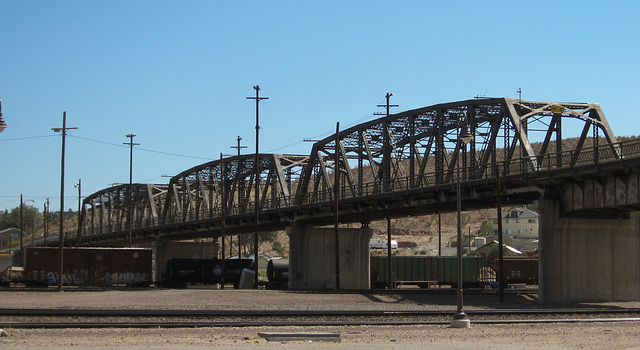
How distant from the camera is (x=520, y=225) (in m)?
143

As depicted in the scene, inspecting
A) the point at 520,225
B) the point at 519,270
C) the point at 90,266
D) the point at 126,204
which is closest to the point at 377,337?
the point at 90,266

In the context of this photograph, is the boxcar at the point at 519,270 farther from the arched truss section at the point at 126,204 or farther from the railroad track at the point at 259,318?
the arched truss section at the point at 126,204

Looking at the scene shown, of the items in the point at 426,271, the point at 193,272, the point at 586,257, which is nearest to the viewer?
the point at 586,257

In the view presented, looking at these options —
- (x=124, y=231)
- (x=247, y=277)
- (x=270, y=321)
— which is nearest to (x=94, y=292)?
(x=247, y=277)

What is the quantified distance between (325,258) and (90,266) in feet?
65.5

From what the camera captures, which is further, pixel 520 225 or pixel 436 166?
pixel 520 225

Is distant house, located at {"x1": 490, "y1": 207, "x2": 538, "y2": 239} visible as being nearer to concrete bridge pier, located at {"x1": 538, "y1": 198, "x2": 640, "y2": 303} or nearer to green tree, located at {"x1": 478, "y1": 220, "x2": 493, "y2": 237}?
green tree, located at {"x1": 478, "y1": 220, "x2": 493, "y2": 237}

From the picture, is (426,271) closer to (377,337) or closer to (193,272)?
(193,272)

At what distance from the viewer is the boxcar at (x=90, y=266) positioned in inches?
2628

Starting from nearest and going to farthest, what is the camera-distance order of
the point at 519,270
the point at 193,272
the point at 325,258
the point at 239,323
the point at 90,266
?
the point at 239,323 → the point at 90,266 → the point at 325,258 → the point at 193,272 → the point at 519,270

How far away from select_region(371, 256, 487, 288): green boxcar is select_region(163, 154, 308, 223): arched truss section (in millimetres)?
10228

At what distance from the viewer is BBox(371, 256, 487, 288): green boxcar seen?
71875mm

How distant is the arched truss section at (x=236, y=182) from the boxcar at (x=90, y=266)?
9428mm

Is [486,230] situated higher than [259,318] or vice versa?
[486,230]
